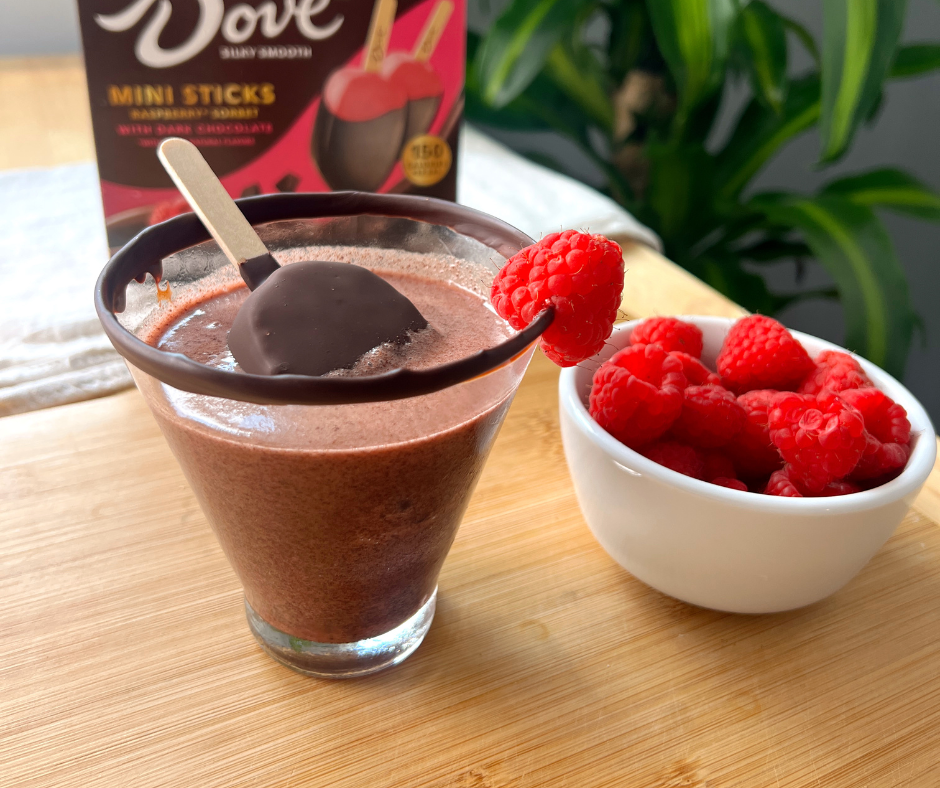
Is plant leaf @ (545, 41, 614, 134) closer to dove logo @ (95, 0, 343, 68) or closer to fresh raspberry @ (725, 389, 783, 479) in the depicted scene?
dove logo @ (95, 0, 343, 68)

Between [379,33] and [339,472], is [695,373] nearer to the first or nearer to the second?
[339,472]

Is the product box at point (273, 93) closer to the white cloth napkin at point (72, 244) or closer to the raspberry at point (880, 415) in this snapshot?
the white cloth napkin at point (72, 244)

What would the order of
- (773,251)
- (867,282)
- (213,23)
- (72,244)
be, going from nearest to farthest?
(213,23), (72,244), (867,282), (773,251)

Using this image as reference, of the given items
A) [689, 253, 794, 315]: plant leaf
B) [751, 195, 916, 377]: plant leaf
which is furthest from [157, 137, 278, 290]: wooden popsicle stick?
[689, 253, 794, 315]: plant leaf

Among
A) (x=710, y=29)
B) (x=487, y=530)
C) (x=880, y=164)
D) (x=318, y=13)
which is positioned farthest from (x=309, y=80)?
(x=880, y=164)

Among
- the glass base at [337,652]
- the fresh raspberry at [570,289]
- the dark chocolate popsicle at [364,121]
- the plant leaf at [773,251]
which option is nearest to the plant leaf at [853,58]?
the plant leaf at [773,251]

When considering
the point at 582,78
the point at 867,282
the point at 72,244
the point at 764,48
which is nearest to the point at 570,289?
the point at 72,244
